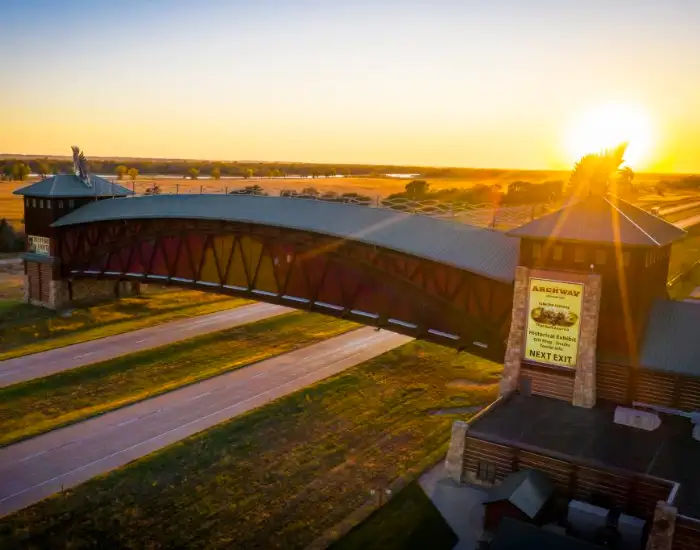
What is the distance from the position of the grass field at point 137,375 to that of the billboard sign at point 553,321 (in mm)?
22578

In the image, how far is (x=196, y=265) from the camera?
5016 centimetres

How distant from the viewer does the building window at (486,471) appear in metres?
27.8

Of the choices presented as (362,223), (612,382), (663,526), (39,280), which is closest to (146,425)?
(362,223)

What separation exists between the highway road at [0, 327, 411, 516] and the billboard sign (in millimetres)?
16604

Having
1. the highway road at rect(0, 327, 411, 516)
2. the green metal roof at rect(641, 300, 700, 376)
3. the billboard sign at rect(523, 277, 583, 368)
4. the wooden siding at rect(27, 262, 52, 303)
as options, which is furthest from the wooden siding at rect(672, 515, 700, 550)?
the wooden siding at rect(27, 262, 52, 303)

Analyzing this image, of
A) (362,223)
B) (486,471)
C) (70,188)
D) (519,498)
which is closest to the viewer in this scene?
(519,498)

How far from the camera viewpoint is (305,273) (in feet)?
142

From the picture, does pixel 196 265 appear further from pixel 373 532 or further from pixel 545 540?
pixel 545 540

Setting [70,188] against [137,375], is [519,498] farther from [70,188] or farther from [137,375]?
[70,188]

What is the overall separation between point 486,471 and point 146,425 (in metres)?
18.9

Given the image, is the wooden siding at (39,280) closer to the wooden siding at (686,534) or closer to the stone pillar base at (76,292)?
the stone pillar base at (76,292)

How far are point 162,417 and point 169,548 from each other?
12.7 m

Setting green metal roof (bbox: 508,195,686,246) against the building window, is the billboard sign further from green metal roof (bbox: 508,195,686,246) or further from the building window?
the building window

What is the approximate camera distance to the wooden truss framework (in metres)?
35.8
